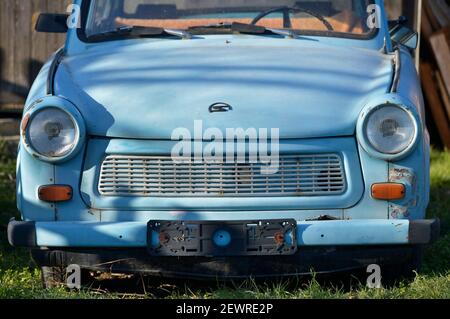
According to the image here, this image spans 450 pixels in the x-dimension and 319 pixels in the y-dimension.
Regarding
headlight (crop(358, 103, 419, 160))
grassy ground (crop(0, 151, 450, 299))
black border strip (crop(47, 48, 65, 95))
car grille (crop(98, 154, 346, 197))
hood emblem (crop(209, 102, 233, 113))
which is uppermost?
black border strip (crop(47, 48, 65, 95))

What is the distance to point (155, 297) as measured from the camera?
4.65m

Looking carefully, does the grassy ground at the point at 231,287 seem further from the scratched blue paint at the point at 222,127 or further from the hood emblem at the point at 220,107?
the hood emblem at the point at 220,107

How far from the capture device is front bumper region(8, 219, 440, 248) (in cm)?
424

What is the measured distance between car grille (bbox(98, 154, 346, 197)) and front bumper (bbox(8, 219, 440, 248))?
18cm

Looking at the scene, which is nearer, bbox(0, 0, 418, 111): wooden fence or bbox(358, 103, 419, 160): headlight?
bbox(358, 103, 419, 160): headlight

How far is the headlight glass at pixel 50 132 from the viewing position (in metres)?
4.39

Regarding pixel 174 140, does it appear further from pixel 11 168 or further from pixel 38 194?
pixel 11 168

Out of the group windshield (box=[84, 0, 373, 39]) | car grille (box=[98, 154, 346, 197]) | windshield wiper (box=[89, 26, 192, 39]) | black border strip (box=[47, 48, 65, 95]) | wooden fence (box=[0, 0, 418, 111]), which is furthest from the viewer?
wooden fence (box=[0, 0, 418, 111])

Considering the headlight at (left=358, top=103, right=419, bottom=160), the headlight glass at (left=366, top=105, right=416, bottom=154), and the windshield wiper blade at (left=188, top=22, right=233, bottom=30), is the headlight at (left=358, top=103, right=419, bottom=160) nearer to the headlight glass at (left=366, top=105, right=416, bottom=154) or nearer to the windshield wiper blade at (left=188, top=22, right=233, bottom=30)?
the headlight glass at (left=366, top=105, right=416, bottom=154)

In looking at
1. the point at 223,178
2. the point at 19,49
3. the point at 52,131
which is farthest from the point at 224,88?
the point at 19,49

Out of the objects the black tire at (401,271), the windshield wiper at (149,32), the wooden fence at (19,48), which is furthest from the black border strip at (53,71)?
the wooden fence at (19,48)

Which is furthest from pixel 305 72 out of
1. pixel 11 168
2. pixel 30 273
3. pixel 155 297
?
pixel 11 168

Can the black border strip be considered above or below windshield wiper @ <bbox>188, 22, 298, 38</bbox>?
below

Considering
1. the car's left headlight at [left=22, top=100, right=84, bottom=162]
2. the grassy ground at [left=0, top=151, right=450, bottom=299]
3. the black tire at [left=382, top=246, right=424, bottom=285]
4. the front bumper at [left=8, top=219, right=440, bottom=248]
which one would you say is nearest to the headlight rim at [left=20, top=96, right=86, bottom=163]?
the car's left headlight at [left=22, top=100, right=84, bottom=162]
